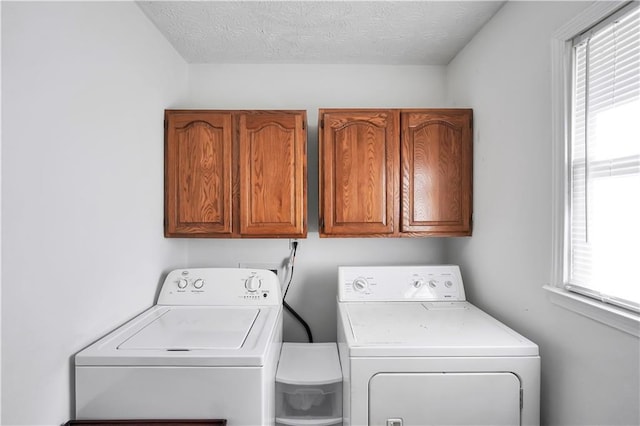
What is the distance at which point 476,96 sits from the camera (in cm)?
191

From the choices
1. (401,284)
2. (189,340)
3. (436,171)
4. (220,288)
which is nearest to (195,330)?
(189,340)

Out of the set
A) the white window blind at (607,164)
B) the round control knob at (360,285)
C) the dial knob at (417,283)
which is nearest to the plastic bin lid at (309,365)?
the round control knob at (360,285)

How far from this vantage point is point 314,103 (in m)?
2.29

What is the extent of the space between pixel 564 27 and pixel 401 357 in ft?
4.59

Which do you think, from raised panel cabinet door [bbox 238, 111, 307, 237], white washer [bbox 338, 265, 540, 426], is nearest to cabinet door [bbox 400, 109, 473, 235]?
raised panel cabinet door [bbox 238, 111, 307, 237]

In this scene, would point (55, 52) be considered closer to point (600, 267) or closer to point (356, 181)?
point (356, 181)

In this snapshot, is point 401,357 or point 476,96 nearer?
point 401,357

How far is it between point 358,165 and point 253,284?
93 centimetres

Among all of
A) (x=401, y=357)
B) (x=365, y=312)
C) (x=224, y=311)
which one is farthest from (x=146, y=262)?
(x=401, y=357)

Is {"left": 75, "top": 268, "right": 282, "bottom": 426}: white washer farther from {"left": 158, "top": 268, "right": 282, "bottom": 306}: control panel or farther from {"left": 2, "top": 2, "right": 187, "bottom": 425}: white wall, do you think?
{"left": 158, "top": 268, "right": 282, "bottom": 306}: control panel

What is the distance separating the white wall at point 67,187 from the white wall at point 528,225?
1.81 meters

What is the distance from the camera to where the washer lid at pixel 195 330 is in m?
1.30

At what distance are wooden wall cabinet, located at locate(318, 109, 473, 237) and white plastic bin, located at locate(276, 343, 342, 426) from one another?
722mm

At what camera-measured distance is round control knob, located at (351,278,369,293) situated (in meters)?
2.00
